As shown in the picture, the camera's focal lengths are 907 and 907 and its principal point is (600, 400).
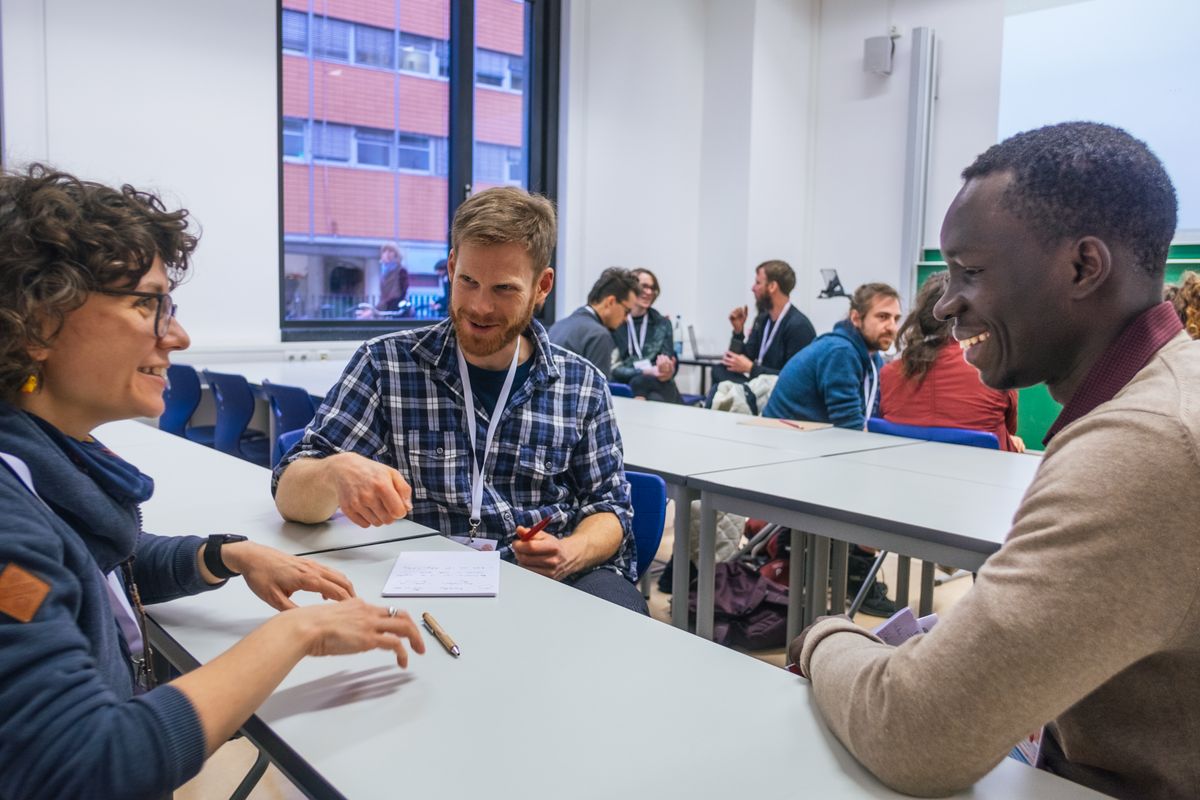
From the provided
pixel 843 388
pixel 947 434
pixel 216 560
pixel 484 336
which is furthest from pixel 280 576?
pixel 843 388

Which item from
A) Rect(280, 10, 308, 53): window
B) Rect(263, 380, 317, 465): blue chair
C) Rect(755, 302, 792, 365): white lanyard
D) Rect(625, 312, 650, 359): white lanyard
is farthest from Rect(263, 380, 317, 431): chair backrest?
Rect(755, 302, 792, 365): white lanyard

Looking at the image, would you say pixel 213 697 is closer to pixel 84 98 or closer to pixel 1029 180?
pixel 1029 180

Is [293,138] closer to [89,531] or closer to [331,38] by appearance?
[331,38]

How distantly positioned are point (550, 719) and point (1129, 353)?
71 cm

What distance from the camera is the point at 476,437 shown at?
1.93 m

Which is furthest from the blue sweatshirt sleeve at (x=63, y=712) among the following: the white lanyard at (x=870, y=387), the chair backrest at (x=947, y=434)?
the white lanyard at (x=870, y=387)

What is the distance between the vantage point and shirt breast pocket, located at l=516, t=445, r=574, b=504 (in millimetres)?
1932

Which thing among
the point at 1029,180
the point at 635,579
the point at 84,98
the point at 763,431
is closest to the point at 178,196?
the point at 84,98

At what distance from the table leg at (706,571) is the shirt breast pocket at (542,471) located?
23.9 inches

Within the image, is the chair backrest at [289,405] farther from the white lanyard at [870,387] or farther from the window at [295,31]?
the window at [295,31]

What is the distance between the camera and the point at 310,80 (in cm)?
603

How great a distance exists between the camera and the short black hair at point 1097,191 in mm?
895

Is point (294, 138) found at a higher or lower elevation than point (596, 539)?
higher

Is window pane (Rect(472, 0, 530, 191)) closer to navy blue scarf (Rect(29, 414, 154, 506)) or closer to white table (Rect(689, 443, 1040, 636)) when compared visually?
white table (Rect(689, 443, 1040, 636))
